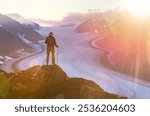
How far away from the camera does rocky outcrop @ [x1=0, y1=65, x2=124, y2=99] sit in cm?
755

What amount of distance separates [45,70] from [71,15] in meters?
1.03

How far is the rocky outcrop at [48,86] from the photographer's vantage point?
7555 mm

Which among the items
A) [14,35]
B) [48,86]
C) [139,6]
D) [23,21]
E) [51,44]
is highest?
[139,6]

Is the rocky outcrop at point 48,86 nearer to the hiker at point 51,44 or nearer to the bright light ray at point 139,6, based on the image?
the hiker at point 51,44

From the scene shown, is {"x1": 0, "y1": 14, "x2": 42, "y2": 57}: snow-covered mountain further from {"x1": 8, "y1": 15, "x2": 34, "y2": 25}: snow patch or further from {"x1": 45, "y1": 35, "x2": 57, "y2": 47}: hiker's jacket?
{"x1": 45, "y1": 35, "x2": 57, "y2": 47}: hiker's jacket

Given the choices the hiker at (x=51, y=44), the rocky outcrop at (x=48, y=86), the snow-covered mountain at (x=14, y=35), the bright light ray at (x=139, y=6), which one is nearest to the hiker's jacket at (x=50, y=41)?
the hiker at (x=51, y=44)

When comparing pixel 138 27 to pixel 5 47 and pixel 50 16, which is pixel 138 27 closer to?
pixel 50 16

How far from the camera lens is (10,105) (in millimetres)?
7352

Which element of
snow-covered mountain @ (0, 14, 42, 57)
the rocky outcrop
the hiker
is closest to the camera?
the rocky outcrop

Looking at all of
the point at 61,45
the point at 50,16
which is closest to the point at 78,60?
the point at 61,45

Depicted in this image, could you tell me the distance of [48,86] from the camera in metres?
7.64

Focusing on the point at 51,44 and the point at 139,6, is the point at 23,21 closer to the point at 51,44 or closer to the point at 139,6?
the point at 51,44

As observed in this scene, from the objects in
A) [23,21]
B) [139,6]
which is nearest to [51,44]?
[23,21]

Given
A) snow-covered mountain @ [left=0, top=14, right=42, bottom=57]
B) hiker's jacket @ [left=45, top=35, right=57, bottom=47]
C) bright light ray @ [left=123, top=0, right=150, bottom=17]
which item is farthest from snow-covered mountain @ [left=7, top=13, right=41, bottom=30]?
bright light ray @ [left=123, top=0, right=150, bottom=17]
